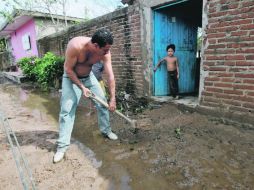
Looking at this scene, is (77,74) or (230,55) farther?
(230,55)

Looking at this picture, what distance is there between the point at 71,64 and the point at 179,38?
318 cm

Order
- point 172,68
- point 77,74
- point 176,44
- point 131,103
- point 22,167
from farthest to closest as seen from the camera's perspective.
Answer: point 176,44 → point 131,103 → point 172,68 → point 77,74 → point 22,167

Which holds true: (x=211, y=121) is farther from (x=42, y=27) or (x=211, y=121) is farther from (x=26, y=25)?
(x=26, y=25)

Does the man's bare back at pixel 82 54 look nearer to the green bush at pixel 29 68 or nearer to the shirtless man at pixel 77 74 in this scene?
the shirtless man at pixel 77 74

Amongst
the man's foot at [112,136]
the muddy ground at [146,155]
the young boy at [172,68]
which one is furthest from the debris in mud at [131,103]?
the man's foot at [112,136]

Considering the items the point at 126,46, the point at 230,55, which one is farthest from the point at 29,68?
the point at 230,55

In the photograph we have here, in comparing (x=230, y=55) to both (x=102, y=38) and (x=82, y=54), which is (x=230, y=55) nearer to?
(x=102, y=38)

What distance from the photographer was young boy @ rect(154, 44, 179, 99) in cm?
473

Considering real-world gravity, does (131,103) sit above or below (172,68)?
below

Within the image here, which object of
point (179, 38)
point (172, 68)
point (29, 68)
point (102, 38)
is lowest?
point (29, 68)

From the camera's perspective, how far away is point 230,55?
341 cm

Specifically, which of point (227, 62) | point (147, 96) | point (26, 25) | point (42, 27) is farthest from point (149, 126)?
point (26, 25)

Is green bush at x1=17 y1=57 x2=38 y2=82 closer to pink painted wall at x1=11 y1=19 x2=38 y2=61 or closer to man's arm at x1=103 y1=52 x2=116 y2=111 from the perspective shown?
pink painted wall at x1=11 y1=19 x2=38 y2=61

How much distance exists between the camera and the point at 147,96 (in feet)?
16.5
